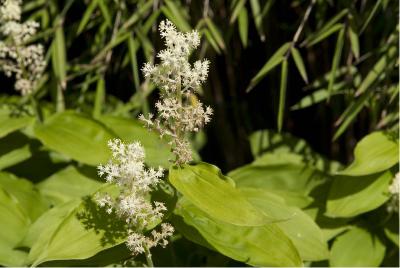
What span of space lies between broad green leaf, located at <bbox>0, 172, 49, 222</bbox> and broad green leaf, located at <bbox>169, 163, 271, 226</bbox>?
0.65 m

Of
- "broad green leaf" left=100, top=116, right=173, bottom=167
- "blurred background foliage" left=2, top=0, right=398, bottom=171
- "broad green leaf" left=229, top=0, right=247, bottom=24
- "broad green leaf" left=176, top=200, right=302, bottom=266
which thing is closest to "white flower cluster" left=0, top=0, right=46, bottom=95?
"blurred background foliage" left=2, top=0, right=398, bottom=171

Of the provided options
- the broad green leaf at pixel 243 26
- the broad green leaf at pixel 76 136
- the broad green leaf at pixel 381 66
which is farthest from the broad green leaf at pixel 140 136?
the broad green leaf at pixel 381 66

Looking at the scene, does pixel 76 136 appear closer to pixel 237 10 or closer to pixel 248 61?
pixel 237 10

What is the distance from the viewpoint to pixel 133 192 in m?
1.26

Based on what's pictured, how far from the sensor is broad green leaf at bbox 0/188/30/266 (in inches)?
65.7

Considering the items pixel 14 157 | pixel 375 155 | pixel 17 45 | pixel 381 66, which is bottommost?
pixel 14 157

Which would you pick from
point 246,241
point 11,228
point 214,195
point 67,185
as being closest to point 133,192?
point 214,195

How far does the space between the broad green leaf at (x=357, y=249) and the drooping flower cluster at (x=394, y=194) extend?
4.2 inches

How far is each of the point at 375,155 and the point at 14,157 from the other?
3.32 ft

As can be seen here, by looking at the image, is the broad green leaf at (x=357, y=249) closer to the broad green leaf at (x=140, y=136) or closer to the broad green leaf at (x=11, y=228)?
the broad green leaf at (x=140, y=136)

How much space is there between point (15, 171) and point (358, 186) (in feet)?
3.34

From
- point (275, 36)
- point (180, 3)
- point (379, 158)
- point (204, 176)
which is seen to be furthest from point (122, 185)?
point (275, 36)

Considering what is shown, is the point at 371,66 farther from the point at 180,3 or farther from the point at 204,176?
the point at 204,176

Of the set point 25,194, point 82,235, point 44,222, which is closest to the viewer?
point 82,235
